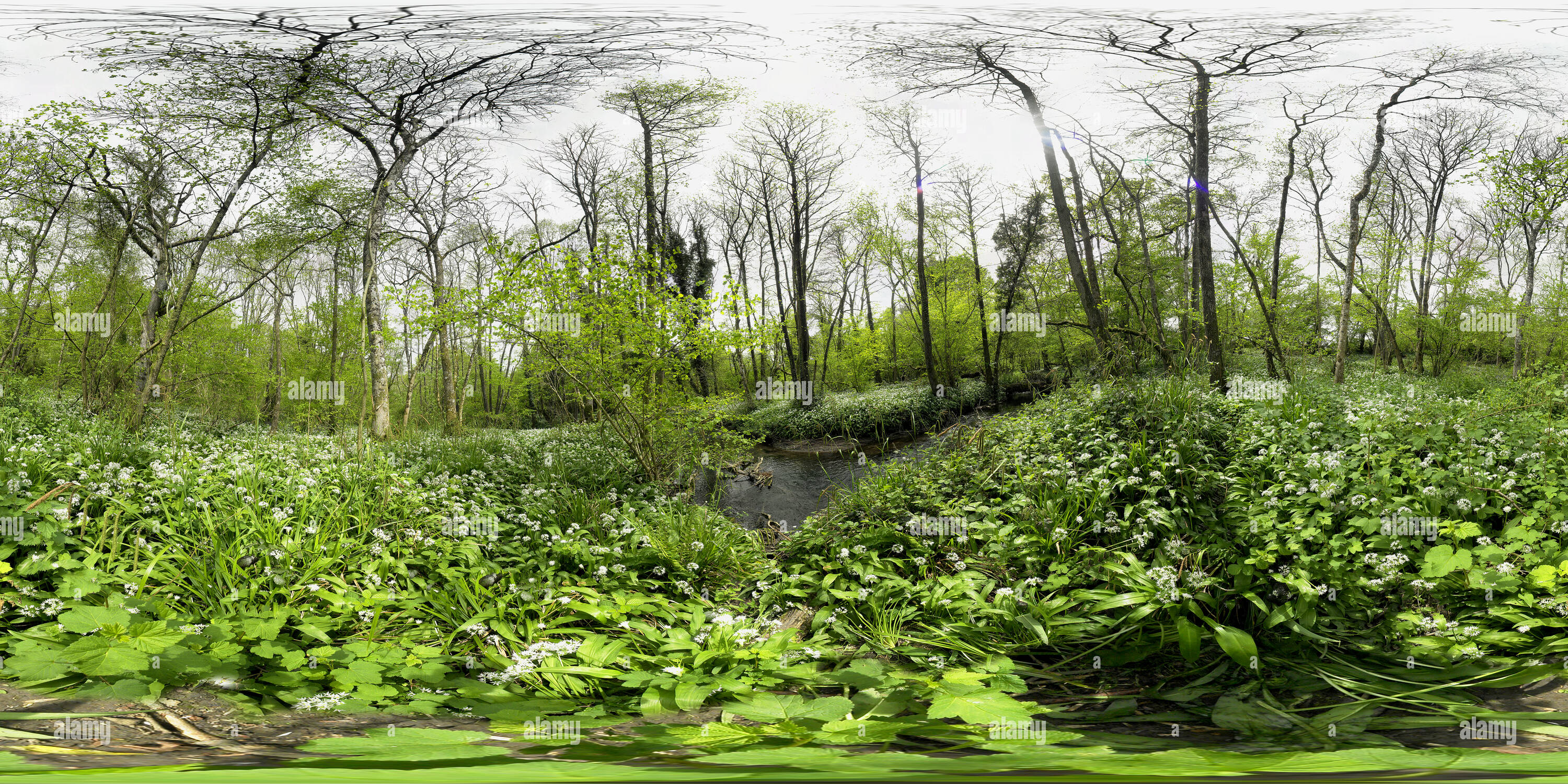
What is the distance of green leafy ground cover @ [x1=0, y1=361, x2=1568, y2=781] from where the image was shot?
62.8 inches

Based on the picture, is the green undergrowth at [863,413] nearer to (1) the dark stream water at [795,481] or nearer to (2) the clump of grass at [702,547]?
(1) the dark stream water at [795,481]

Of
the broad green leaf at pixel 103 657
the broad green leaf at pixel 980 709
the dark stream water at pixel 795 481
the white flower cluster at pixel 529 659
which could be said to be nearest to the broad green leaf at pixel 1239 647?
the broad green leaf at pixel 980 709

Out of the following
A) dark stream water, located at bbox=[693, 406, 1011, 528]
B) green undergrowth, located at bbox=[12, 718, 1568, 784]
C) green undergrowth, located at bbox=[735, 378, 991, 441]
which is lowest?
dark stream water, located at bbox=[693, 406, 1011, 528]

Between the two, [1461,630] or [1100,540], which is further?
[1100,540]

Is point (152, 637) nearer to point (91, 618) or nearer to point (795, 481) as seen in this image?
point (91, 618)

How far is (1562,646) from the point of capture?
1.86 metres

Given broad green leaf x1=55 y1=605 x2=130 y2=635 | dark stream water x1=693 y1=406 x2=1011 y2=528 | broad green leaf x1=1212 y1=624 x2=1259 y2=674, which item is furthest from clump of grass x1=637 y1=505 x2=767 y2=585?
broad green leaf x1=1212 y1=624 x2=1259 y2=674

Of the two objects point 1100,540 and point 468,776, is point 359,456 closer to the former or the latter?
point 468,776

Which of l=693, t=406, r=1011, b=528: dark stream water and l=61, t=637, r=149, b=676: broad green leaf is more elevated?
l=61, t=637, r=149, b=676: broad green leaf

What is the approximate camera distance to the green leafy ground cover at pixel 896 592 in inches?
62.8

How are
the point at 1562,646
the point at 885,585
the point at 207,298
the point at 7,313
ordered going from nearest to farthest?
the point at 1562,646
the point at 885,585
the point at 7,313
the point at 207,298

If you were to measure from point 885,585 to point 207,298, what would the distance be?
8171 mm

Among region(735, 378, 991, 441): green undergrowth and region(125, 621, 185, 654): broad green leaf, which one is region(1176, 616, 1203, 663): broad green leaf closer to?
region(125, 621, 185, 654): broad green leaf

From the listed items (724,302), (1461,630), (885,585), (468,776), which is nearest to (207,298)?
(724,302)
